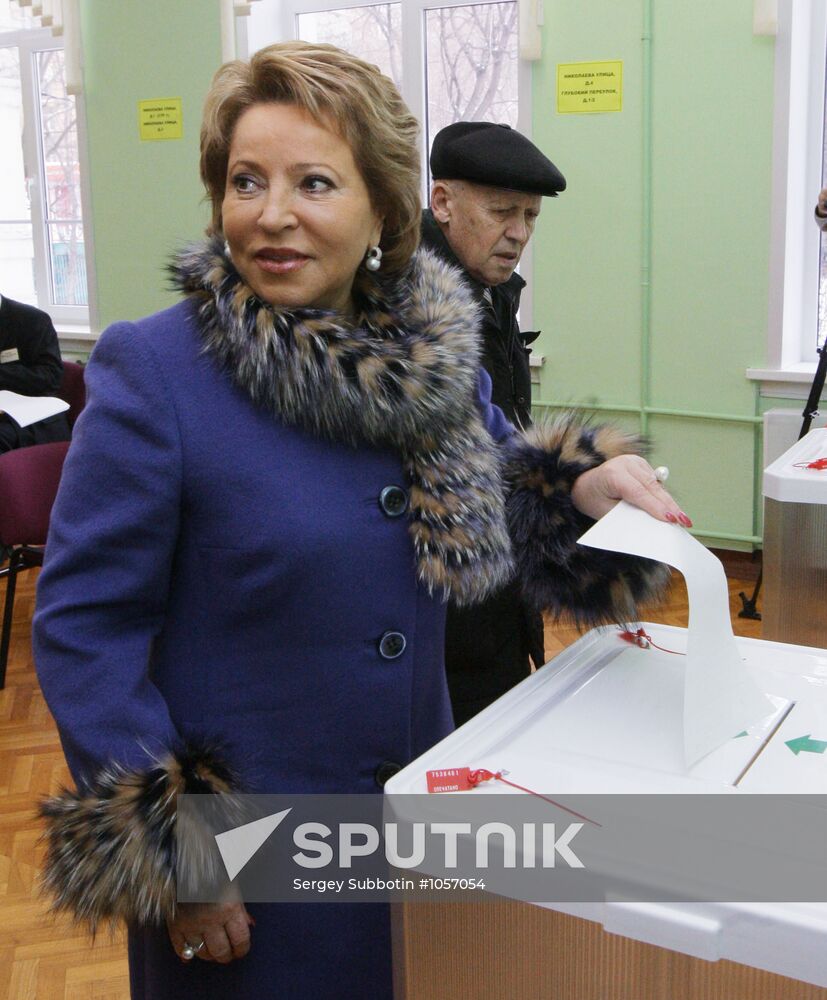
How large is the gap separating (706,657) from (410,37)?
14.2 ft

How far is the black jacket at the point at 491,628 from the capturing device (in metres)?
1.89

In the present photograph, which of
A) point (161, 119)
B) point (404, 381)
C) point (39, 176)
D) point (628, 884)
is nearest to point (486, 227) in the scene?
point (404, 381)

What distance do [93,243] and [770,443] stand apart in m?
3.51

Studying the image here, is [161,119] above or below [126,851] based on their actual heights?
above

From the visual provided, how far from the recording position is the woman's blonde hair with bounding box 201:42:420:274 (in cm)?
108

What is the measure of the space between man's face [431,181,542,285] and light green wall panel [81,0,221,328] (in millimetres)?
3285

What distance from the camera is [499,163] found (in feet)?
6.44

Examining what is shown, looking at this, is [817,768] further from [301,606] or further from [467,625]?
[467,625]

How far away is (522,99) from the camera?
4.36 meters

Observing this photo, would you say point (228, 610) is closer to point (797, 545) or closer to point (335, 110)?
point (335, 110)

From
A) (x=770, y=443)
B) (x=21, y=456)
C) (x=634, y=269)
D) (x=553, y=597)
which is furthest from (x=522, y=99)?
(x=553, y=597)

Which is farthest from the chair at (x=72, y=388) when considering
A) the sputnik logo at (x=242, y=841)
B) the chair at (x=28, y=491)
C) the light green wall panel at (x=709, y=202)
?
the sputnik logo at (x=242, y=841)

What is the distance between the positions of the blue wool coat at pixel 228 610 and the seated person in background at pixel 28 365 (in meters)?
3.21

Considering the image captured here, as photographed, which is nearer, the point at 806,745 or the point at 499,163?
the point at 806,745
